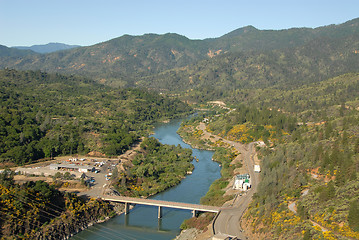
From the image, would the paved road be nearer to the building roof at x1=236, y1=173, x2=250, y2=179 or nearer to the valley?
the valley

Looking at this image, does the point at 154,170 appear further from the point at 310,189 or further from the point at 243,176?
the point at 310,189

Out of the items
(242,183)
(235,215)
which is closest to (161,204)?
(235,215)

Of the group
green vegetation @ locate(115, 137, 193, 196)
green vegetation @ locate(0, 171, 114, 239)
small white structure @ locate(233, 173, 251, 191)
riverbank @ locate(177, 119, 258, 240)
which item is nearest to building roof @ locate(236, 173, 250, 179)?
small white structure @ locate(233, 173, 251, 191)

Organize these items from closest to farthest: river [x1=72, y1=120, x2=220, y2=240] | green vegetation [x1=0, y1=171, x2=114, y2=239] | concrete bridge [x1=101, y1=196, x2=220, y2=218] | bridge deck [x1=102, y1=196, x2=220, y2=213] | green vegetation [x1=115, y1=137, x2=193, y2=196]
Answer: green vegetation [x1=0, y1=171, x2=114, y2=239]
river [x1=72, y1=120, x2=220, y2=240]
bridge deck [x1=102, y1=196, x2=220, y2=213]
concrete bridge [x1=101, y1=196, x2=220, y2=218]
green vegetation [x1=115, y1=137, x2=193, y2=196]

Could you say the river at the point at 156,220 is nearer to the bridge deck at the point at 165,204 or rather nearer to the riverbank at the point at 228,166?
the bridge deck at the point at 165,204

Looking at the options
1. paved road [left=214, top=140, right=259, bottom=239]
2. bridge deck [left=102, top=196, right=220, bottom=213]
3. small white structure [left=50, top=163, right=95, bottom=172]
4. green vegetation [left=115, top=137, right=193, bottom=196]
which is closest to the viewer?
paved road [left=214, top=140, right=259, bottom=239]

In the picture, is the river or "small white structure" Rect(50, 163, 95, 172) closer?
the river
